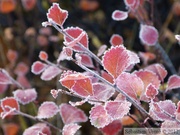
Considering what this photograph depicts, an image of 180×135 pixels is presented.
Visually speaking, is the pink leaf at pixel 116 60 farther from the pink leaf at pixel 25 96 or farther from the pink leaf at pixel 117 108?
the pink leaf at pixel 25 96

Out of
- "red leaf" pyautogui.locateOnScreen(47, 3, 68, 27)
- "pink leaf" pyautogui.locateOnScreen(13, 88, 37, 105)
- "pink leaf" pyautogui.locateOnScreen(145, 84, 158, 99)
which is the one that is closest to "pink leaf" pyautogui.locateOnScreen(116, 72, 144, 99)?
"pink leaf" pyautogui.locateOnScreen(145, 84, 158, 99)

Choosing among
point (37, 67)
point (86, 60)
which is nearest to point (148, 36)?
point (86, 60)

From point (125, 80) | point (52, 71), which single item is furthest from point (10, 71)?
point (125, 80)

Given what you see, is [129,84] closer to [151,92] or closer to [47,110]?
[151,92]

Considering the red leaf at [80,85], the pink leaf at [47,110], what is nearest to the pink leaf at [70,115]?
the pink leaf at [47,110]

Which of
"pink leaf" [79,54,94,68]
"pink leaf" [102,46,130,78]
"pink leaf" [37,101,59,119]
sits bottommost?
"pink leaf" [37,101,59,119]

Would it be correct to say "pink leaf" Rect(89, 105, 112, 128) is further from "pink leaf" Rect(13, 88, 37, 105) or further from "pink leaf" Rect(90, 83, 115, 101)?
"pink leaf" Rect(13, 88, 37, 105)
